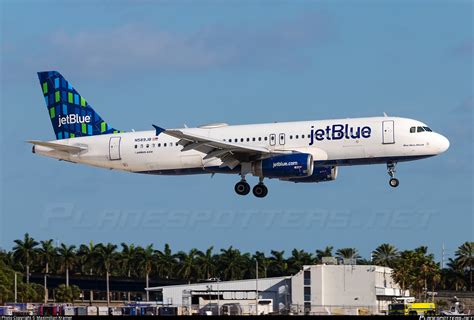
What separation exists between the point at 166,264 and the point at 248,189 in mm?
94209

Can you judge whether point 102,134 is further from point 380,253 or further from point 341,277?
point 380,253

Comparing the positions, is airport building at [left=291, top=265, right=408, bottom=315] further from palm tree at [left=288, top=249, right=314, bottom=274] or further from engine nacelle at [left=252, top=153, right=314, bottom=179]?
palm tree at [left=288, top=249, right=314, bottom=274]

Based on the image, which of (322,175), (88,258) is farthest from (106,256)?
(322,175)

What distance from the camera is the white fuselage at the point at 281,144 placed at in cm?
7488

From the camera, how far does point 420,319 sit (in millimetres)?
69562

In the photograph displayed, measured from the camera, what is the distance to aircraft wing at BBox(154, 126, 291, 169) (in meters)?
75.3

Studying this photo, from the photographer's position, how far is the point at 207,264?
173750 millimetres

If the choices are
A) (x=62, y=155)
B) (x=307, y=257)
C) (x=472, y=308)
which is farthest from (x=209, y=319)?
(x=307, y=257)

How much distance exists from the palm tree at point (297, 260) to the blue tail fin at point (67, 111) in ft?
278

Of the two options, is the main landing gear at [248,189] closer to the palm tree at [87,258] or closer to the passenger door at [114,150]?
the passenger door at [114,150]

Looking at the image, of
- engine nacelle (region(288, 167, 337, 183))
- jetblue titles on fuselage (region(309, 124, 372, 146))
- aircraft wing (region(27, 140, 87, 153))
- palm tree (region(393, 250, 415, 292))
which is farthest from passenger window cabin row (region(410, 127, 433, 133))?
palm tree (region(393, 250, 415, 292))

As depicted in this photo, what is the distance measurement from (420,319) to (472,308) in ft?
161

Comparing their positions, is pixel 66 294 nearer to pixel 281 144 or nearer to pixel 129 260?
pixel 129 260

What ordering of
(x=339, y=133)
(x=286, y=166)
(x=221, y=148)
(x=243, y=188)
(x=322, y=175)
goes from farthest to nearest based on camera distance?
(x=322, y=175) → (x=243, y=188) → (x=221, y=148) → (x=286, y=166) → (x=339, y=133)
